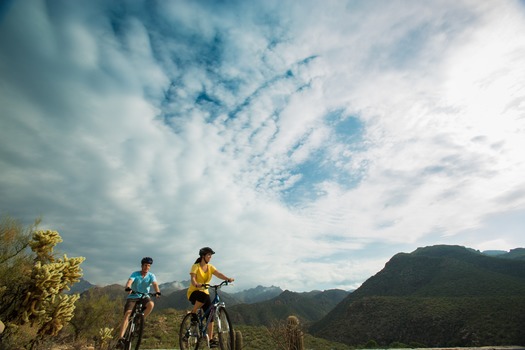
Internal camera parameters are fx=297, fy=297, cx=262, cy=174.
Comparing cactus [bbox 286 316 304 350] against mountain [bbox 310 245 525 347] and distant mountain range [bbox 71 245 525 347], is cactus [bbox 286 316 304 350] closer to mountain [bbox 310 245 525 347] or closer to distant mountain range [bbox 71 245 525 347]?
distant mountain range [bbox 71 245 525 347]

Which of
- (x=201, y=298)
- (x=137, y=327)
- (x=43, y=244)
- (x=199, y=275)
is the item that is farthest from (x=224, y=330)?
(x=43, y=244)

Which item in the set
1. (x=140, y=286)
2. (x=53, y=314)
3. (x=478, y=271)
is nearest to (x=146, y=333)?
(x=53, y=314)

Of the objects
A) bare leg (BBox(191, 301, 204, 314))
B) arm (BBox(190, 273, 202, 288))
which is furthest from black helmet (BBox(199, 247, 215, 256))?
bare leg (BBox(191, 301, 204, 314))

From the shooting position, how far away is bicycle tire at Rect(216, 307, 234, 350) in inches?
250

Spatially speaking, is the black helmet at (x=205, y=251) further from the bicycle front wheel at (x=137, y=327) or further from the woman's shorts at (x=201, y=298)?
the bicycle front wheel at (x=137, y=327)

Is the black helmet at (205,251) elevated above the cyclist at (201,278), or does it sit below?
above

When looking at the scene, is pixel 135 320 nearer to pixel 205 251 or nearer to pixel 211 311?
pixel 211 311

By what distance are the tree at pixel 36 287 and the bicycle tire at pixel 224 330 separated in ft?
22.2

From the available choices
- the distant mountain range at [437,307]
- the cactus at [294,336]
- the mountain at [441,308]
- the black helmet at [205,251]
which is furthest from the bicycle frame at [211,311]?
the mountain at [441,308]

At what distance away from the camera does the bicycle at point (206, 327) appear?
643cm

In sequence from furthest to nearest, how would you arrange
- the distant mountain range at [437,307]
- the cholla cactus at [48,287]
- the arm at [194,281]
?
the distant mountain range at [437,307] < the cholla cactus at [48,287] < the arm at [194,281]

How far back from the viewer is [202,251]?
287 inches

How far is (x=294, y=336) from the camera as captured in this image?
9.34 metres

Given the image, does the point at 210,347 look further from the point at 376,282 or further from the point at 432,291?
the point at 376,282
